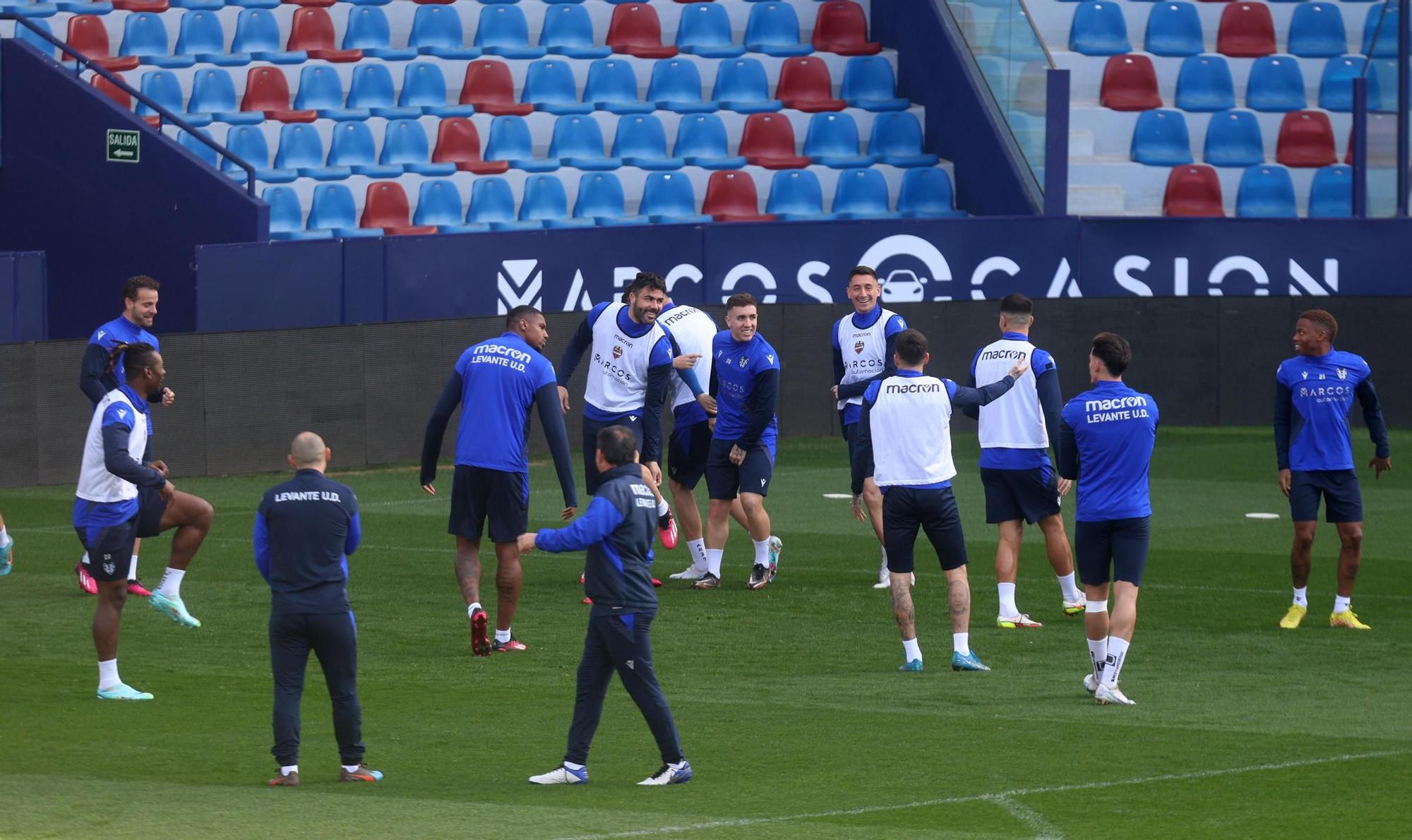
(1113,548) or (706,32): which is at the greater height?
(706,32)

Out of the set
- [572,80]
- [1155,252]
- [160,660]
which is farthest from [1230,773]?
[572,80]

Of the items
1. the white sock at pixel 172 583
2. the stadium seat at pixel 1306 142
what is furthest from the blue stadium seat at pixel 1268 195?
the white sock at pixel 172 583

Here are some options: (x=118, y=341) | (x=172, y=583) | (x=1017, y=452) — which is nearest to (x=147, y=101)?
(x=118, y=341)

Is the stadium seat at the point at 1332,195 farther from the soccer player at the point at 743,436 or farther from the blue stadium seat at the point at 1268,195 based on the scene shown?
the soccer player at the point at 743,436

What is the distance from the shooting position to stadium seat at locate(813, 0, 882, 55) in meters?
29.0

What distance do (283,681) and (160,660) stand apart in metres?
3.39

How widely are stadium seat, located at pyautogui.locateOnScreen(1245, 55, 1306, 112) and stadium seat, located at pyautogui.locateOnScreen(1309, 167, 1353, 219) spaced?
177 cm

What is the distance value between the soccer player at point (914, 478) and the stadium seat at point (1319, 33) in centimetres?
1982

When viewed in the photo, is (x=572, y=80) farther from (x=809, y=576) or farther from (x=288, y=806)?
(x=288, y=806)

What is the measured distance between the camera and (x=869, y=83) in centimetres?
2856

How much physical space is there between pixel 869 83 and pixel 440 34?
19.4 ft

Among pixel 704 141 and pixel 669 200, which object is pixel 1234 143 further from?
pixel 669 200

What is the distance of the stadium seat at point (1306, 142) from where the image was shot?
28250mm

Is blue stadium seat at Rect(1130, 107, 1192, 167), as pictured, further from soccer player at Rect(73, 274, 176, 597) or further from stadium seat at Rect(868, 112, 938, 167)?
soccer player at Rect(73, 274, 176, 597)
